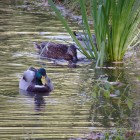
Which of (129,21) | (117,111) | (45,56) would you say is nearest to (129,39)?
(129,21)

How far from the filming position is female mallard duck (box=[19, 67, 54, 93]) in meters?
12.9

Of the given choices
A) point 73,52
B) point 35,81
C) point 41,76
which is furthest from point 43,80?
point 73,52

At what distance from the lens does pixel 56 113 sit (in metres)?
10.6

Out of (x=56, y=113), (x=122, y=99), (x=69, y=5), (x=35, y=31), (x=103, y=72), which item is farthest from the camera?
(x=69, y=5)

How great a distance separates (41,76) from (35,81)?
0.25 meters

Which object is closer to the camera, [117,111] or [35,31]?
[117,111]

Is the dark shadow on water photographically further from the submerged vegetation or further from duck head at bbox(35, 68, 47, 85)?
the submerged vegetation

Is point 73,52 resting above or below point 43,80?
above

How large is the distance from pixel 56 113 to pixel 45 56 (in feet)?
20.3

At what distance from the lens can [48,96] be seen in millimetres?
12352

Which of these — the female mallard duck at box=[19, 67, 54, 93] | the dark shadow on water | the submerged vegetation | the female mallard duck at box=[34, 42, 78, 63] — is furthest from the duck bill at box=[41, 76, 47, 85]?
the female mallard duck at box=[34, 42, 78, 63]

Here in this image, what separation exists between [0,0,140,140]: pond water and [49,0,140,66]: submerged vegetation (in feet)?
1.25

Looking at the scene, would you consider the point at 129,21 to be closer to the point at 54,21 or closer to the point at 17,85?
the point at 17,85

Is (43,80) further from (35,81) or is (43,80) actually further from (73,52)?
(73,52)
